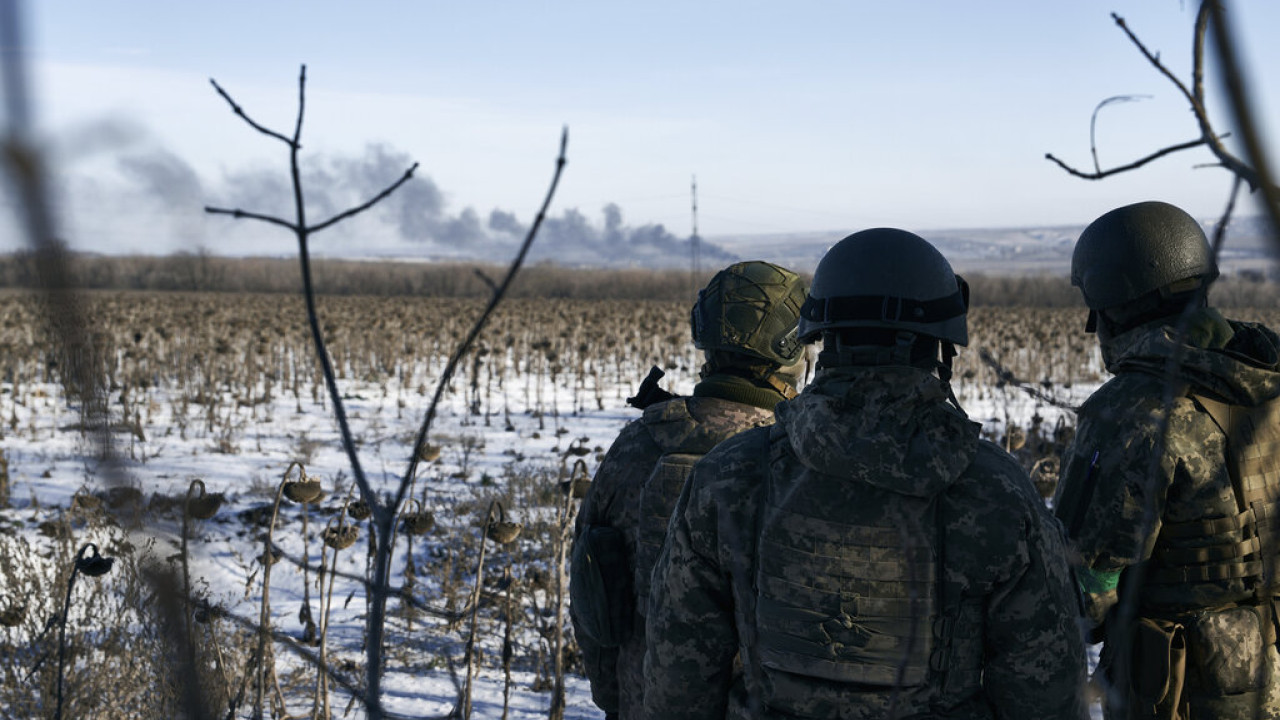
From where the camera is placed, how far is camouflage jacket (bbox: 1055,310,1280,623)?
2420 millimetres

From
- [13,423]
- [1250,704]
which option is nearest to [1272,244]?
[1250,704]

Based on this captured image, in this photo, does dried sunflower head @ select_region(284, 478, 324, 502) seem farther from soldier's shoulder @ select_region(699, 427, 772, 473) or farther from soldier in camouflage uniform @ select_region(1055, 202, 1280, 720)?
soldier in camouflage uniform @ select_region(1055, 202, 1280, 720)

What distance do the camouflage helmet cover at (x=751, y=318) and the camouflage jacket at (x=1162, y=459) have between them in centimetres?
81

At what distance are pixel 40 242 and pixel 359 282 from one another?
49793 mm

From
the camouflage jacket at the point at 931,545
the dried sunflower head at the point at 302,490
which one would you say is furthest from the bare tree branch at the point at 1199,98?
the dried sunflower head at the point at 302,490

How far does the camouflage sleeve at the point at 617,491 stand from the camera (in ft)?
8.50

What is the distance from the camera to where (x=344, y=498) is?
5.08m

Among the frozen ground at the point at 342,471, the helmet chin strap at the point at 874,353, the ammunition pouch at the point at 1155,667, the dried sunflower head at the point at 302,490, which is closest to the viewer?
the helmet chin strap at the point at 874,353

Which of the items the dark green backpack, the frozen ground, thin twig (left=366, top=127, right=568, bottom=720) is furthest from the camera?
the frozen ground

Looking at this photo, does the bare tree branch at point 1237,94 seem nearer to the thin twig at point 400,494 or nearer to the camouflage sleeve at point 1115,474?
the thin twig at point 400,494

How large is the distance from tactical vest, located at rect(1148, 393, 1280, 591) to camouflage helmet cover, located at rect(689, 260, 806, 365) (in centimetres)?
108

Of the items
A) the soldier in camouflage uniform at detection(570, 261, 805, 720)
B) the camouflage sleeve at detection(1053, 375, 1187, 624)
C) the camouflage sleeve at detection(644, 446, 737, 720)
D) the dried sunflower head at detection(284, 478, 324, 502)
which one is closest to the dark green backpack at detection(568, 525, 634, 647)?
the soldier in camouflage uniform at detection(570, 261, 805, 720)

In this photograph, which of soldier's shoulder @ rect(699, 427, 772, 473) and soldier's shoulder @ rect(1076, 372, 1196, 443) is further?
soldier's shoulder @ rect(1076, 372, 1196, 443)

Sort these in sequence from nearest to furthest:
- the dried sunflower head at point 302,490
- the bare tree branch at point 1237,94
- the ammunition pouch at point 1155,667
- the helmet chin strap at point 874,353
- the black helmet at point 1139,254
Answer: the bare tree branch at point 1237,94, the helmet chin strap at point 874,353, the ammunition pouch at point 1155,667, the black helmet at point 1139,254, the dried sunflower head at point 302,490
